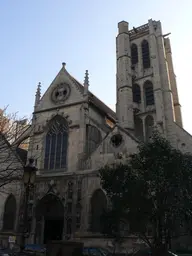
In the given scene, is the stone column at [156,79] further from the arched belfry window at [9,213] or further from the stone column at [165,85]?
the arched belfry window at [9,213]

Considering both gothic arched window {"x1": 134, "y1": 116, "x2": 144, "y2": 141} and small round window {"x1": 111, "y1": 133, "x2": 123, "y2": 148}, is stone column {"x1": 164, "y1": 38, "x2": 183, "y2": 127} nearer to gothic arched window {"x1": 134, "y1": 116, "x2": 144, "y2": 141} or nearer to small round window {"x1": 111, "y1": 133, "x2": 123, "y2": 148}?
gothic arched window {"x1": 134, "y1": 116, "x2": 144, "y2": 141}

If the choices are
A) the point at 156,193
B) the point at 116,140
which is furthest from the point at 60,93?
the point at 156,193

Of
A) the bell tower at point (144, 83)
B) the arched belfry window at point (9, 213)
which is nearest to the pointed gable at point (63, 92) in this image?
the bell tower at point (144, 83)

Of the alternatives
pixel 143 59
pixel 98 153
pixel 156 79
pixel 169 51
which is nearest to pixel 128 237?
pixel 98 153

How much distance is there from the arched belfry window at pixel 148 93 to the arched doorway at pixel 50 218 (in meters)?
14.3

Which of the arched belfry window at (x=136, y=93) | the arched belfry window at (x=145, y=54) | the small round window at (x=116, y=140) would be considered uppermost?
the arched belfry window at (x=145, y=54)

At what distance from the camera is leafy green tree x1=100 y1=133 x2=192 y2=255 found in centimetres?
1155

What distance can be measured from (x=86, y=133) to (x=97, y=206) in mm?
6262

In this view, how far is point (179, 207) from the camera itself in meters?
11.6

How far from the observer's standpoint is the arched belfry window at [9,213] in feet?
77.0

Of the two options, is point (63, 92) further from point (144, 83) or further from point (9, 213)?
point (9, 213)

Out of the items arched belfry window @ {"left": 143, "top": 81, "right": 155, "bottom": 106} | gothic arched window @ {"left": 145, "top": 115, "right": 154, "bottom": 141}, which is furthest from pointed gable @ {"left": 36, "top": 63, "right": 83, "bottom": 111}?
arched belfry window @ {"left": 143, "top": 81, "right": 155, "bottom": 106}

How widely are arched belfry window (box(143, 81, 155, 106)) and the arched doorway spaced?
47.0ft

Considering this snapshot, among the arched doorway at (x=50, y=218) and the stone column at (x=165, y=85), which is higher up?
the stone column at (x=165, y=85)
